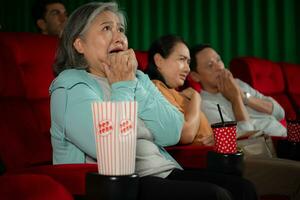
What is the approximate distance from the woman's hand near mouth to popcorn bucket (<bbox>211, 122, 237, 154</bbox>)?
302mm

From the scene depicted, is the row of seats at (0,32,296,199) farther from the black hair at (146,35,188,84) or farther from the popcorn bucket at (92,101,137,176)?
the popcorn bucket at (92,101,137,176)

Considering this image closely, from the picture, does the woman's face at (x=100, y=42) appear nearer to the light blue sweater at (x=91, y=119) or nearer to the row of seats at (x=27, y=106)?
the light blue sweater at (x=91, y=119)

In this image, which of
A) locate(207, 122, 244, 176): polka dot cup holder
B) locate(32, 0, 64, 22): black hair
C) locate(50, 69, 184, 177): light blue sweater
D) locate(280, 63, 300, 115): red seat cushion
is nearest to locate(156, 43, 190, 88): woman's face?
locate(50, 69, 184, 177): light blue sweater

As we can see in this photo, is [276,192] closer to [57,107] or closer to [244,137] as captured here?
[244,137]

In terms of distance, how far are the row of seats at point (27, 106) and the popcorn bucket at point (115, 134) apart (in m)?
0.70

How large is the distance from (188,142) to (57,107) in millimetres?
757

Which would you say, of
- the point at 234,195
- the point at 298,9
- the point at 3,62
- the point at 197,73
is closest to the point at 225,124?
the point at 234,195

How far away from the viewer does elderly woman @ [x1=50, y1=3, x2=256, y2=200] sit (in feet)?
4.90

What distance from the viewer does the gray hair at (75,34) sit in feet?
5.75

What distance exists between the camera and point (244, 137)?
228 centimetres

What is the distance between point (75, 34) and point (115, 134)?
0.72m

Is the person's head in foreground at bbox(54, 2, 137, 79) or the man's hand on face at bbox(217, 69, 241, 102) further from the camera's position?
the man's hand on face at bbox(217, 69, 241, 102)

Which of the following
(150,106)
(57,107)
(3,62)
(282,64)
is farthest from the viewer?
(282,64)

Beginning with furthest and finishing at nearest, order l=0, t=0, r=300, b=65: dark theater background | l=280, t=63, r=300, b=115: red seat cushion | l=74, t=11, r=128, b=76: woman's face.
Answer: l=0, t=0, r=300, b=65: dark theater background → l=280, t=63, r=300, b=115: red seat cushion → l=74, t=11, r=128, b=76: woman's face
